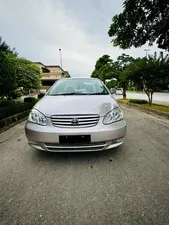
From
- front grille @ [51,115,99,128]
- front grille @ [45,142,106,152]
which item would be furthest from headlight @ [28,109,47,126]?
front grille @ [45,142,106,152]

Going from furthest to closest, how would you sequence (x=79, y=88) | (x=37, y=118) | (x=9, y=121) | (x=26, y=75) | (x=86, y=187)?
(x=26, y=75) < (x=9, y=121) < (x=79, y=88) < (x=37, y=118) < (x=86, y=187)

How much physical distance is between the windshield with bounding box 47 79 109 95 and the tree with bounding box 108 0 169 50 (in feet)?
19.2

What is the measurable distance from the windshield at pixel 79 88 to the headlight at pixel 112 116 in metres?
0.82

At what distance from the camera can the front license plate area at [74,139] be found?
6.44 ft

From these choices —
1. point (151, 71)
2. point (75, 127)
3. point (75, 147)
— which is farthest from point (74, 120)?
point (151, 71)

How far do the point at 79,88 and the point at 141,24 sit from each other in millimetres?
7012

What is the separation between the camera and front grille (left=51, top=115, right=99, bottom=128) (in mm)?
2020

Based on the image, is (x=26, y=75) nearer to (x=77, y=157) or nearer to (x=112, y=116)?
(x=77, y=157)

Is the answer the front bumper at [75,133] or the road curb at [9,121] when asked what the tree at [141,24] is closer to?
the road curb at [9,121]

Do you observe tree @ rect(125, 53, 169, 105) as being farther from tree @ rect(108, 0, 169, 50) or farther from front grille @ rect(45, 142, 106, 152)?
front grille @ rect(45, 142, 106, 152)

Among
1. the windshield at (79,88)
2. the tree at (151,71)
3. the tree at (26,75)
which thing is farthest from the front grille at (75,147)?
the tree at (26,75)

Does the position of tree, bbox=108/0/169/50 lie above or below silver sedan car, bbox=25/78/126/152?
above

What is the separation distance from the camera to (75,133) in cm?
193

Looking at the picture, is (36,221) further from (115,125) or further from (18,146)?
(18,146)
